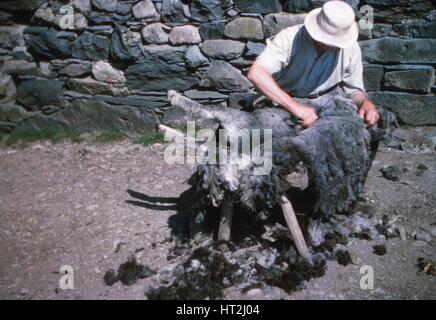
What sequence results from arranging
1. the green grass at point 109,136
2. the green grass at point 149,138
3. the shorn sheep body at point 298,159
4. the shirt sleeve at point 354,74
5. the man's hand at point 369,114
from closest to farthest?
the shorn sheep body at point 298,159 < the man's hand at point 369,114 < the shirt sleeve at point 354,74 < the green grass at point 149,138 < the green grass at point 109,136

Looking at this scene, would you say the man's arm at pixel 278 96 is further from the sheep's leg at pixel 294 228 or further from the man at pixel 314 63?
the sheep's leg at pixel 294 228

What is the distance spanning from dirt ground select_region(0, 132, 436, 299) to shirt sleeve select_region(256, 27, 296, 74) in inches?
59.3

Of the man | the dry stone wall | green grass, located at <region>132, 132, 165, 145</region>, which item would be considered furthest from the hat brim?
green grass, located at <region>132, 132, 165, 145</region>

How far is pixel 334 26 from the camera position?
10.9 ft

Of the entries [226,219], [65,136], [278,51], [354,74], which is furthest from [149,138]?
[354,74]

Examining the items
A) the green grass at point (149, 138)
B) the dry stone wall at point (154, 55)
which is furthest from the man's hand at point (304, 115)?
the green grass at point (149, 138)

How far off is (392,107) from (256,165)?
2557 millimetres

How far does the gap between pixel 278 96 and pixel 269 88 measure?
0.10 m

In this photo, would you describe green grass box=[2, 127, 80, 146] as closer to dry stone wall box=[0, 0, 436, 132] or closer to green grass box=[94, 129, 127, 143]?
dry stone wall box=[0, 0, 436, 132]

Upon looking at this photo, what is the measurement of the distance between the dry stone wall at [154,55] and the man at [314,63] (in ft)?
3.10

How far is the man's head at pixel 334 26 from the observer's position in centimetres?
329

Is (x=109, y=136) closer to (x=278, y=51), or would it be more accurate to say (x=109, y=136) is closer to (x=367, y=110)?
(x=278, y=51)

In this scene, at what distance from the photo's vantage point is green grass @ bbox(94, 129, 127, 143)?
5387 millimetres
